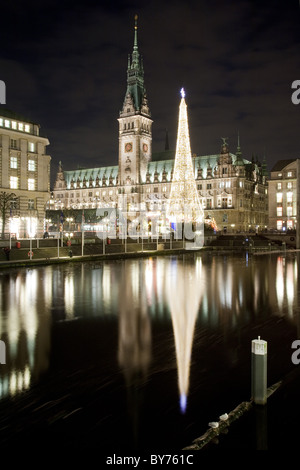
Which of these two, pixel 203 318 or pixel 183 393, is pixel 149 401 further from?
pixel 203 318

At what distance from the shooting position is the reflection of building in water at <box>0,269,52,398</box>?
30.3 feet

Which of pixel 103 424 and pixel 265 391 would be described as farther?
pixel 265 391

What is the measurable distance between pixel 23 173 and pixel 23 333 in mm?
54371

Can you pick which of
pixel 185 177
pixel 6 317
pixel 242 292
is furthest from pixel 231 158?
pixel 6 317

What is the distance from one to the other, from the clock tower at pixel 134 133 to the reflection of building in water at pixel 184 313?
12550 cm

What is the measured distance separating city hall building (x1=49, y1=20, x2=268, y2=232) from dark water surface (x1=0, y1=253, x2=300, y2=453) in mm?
111529

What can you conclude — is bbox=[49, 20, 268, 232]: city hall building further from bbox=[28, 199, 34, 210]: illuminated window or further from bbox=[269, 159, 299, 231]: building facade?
bbox=[28, 199, 34, 210]: illuminated window

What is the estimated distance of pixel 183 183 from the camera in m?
63.6

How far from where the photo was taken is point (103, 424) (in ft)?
23.5

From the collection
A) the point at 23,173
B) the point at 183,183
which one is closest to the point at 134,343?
the point at 183,183

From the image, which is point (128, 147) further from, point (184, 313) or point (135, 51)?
point (184, 313)
